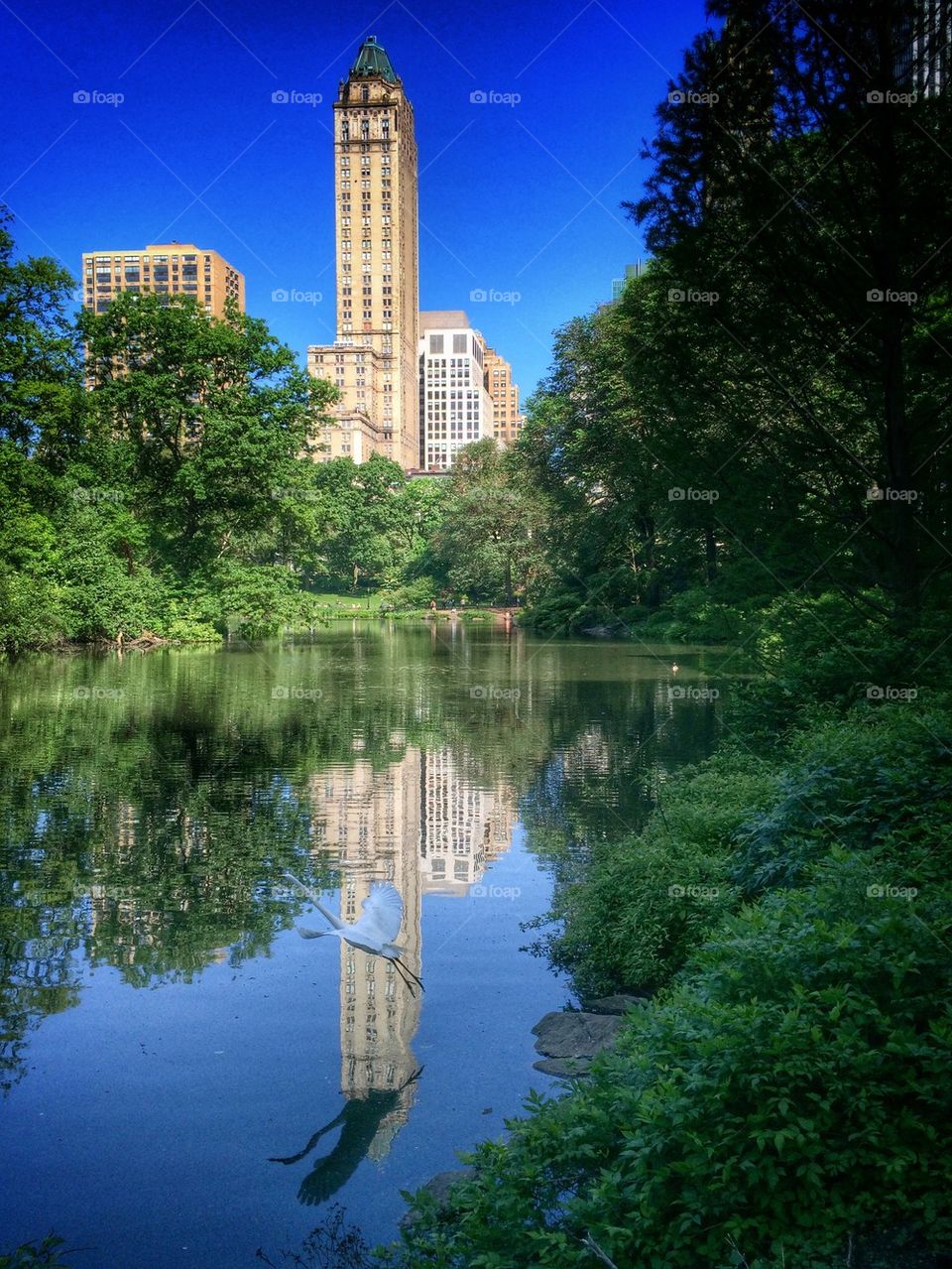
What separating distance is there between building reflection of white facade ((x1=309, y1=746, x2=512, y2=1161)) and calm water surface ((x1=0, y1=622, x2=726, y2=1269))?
0.04 m

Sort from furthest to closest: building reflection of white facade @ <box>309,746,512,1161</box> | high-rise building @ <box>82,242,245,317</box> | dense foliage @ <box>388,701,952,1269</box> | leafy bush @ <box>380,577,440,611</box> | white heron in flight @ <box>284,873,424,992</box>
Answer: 1. high-rise building @ <box>82,242,245,317</box>
2. leafy bush @ <box>380,577,440,611</box>
3. building reflection of white facade @ <box>309,746,512,1161</box>
4. white heron in flight @ <box>284,873,424,992</box>
5. dense foliage @ <box>388,701,952,1269</box>

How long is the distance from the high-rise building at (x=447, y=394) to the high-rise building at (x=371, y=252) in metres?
25.3

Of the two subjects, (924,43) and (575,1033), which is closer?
(575,1033)

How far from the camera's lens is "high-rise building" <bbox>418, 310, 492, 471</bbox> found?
569ft

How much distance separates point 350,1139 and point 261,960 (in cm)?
300

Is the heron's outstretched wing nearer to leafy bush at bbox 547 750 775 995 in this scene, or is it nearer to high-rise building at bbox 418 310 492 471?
leafy bush at bbox 547 750 775 995

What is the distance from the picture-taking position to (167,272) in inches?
7215

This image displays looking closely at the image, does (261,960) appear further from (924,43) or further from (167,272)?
(167,272)

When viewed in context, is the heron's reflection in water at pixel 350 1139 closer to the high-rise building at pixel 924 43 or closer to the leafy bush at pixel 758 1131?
the leafy bush at pixel 758 1131

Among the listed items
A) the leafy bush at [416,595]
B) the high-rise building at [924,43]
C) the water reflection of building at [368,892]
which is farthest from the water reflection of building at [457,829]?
the leafy bush at [416,595]

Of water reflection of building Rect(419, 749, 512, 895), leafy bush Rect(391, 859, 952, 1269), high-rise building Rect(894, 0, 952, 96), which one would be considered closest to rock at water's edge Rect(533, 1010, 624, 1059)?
leafy bush Rect(391, 859, 952, 1269)

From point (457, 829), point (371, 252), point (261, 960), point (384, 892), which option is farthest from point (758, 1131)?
point (371, 252)

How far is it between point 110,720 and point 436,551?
205 feet

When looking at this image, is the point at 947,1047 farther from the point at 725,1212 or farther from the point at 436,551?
the point at 436,551
